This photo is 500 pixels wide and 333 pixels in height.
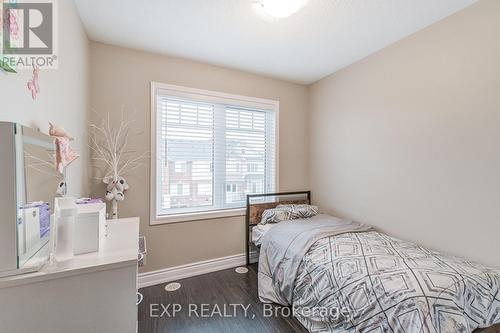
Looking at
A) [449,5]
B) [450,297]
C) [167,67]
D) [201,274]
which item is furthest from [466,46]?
[201,274]

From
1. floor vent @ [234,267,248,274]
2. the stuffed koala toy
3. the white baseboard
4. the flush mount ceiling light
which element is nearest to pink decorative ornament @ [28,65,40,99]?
the stuffed koala toy

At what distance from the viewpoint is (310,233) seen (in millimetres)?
2084

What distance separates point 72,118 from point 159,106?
927 millimetres

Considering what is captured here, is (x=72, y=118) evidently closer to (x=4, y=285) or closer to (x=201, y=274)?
(x=4, y=285)

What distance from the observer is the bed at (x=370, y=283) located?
3.92ft

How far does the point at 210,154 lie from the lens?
107 inches

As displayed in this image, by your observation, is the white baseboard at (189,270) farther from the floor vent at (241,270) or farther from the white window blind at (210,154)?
the white window blind at (210,154)

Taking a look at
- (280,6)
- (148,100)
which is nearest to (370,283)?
(280,6)

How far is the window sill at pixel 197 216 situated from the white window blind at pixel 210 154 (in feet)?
0.25

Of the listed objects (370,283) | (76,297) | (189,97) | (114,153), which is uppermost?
(189,97)

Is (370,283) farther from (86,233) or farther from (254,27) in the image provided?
(254,27)

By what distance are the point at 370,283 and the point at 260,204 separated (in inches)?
65.2

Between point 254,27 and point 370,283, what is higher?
point 254,27

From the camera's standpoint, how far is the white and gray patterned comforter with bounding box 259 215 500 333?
46.7 inches
